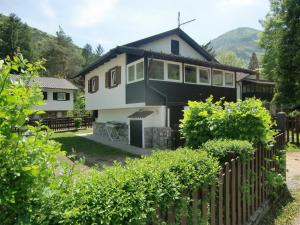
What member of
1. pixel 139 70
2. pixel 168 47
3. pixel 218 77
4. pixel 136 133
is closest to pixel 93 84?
pixel 168 47

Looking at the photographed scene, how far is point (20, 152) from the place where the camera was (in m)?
1.55

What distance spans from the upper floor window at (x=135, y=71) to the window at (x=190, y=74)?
3.10 meters

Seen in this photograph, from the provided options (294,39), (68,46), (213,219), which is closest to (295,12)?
(294,39)

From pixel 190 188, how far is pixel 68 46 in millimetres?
64652

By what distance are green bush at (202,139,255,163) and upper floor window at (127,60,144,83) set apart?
35.2ft

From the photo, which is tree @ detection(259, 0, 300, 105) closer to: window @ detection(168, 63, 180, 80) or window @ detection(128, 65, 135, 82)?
window @ detection(168, 63, 180, 80)

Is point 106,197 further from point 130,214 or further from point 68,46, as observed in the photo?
point 68,46

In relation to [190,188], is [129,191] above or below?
above

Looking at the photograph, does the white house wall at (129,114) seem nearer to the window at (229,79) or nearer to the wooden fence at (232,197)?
the window at (229,79)

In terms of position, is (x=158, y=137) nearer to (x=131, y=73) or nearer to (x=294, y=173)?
(x=131, y=73)

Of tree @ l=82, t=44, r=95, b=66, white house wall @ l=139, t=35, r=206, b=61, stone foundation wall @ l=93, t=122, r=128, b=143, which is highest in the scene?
tree @ l=82, t=44, r=95, b=66

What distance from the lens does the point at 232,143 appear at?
379 cm

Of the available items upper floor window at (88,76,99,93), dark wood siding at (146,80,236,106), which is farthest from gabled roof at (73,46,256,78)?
upper floor window at (88,76,99,93)

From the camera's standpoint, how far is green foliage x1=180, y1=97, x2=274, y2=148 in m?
4.42
